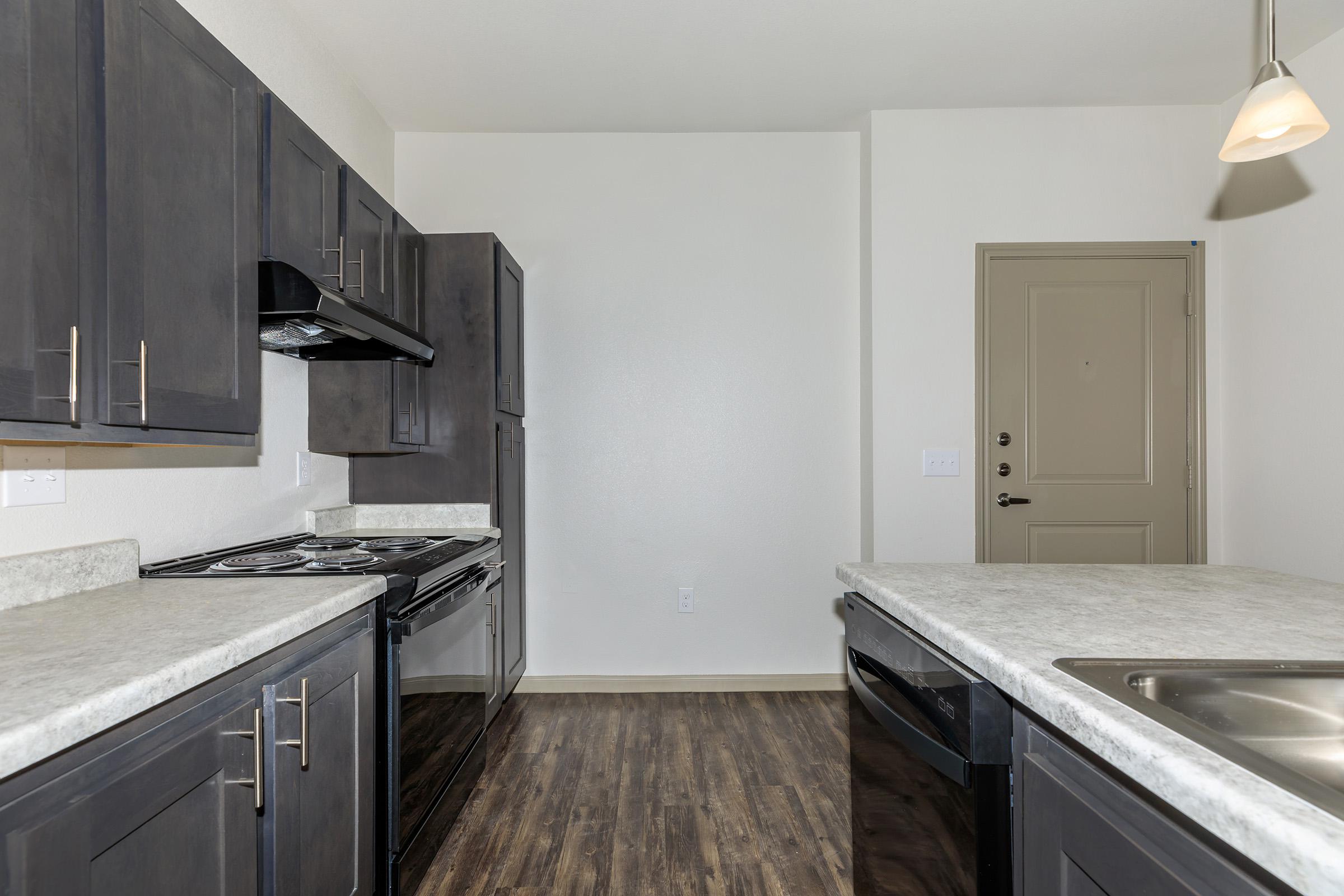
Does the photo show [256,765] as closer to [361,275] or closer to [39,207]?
[39,207]

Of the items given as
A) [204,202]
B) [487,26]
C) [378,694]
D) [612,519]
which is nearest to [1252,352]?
[612,519]

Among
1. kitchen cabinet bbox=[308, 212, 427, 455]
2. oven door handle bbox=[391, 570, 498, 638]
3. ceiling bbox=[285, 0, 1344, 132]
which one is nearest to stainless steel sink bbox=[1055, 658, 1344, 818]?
oven door handle bbox=[391, 570, 498, 638]

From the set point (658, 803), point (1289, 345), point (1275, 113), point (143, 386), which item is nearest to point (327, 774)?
point (143, 386)

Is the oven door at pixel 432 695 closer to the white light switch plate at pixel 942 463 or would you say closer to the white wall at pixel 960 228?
the white wall at pixel 960 228

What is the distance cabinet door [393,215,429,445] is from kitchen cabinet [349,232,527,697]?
28 millimetres

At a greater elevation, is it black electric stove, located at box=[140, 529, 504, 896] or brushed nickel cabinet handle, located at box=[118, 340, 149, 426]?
brushed nickel cabinet handle, located at box=[118, 340, 149, 426]

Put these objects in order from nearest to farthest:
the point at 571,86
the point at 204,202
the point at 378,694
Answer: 1. the point at 204,202
2. the point at 378,694
3. the point at 571,86

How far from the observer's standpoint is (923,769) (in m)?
1.10

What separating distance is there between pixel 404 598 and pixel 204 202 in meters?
1.00

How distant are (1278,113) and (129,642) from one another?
2.54 metres

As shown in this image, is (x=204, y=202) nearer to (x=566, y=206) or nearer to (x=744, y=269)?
(x=566, y=206)

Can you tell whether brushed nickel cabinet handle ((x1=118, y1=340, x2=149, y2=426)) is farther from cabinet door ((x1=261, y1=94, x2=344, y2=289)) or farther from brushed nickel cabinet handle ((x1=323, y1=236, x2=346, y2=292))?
brushed nickel cabinet handle ((x1=323, y1=236, x2=346, y2=292))

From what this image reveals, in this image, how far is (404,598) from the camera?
1.73m

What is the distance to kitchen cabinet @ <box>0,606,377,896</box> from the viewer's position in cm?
78
